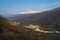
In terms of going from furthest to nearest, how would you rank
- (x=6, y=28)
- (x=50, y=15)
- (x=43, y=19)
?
(x=50, y=15) < (x=43, y=19) < (x=6, y=28)

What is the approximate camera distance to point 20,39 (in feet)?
25.3

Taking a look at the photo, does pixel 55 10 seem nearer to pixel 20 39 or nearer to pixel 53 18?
pixel 53 18

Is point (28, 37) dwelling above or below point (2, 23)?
below

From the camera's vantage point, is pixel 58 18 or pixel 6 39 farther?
pixel 58 18

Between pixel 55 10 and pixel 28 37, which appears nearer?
pixel 28 37

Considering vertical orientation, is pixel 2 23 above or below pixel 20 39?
above

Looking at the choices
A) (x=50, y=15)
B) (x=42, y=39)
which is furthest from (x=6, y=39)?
(x=50, y=15)

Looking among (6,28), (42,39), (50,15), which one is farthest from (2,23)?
(50,15)

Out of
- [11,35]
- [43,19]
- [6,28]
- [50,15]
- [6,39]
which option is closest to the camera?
[6,39]

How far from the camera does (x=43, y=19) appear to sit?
21.2 m

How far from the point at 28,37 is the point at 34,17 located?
14.5 m

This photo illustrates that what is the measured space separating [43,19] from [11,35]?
44.2 ft

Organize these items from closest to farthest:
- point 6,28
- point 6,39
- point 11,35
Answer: point 6,39 → point 11,35 → point 6,28

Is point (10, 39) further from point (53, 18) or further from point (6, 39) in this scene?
point (53, 18)
